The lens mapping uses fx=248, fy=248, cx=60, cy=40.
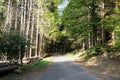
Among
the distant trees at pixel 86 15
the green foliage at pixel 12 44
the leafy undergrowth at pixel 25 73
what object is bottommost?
the leafy undergrowth at pixel 25 73

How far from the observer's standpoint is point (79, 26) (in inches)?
1228

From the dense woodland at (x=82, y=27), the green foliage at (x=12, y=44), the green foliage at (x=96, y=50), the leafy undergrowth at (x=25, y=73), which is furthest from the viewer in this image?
the green foliage at (x=96, y=50)

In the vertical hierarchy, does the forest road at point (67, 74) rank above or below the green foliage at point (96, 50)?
below

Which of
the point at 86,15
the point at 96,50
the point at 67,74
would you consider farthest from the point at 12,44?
the point at 86,15

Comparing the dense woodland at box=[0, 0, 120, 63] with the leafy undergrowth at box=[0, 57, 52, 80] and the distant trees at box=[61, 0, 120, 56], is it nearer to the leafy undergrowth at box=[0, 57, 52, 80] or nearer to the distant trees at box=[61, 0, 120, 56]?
the distant trees at box=[61, 0, 120, 56]

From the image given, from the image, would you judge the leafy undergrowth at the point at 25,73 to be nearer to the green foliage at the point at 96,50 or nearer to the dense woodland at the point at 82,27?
the dense woodland at the point at 82,27

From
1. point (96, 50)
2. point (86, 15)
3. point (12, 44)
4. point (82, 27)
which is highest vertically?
point (86, 15)

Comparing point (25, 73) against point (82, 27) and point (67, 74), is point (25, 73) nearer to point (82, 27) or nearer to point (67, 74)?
point (67, 74)

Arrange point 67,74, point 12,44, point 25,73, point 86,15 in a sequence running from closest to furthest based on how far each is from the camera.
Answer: point 67,74 → point 25,73 → point 12,44 → point 86,15

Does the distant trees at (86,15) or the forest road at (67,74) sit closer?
the forest road at (67,74)

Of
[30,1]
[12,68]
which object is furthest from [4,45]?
[30,1]

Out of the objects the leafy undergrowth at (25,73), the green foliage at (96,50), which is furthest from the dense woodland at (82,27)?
the leafy undergrowth at (25,73)

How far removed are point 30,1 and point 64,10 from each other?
17551mm

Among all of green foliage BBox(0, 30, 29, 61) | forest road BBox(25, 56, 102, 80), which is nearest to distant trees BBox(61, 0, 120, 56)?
forest road BBox(25, 56, 102, 80)
